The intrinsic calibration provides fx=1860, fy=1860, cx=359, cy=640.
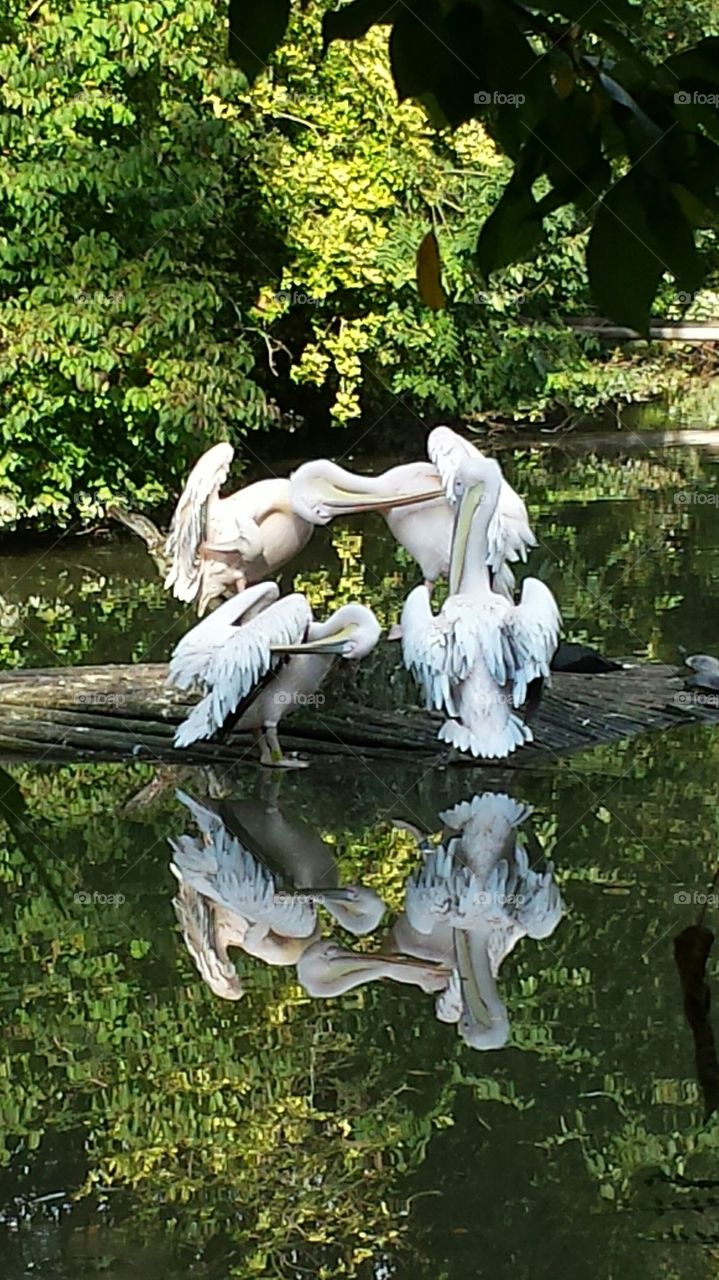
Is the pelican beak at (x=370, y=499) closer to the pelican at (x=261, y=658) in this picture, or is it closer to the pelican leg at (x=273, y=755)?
the pelican at (x=261, y=658)

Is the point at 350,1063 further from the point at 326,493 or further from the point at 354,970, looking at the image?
the point at 326,493

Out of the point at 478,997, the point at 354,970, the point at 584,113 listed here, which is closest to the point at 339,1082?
the point at 478,997

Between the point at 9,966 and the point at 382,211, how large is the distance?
1176 cm

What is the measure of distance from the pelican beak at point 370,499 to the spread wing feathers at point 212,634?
457mm

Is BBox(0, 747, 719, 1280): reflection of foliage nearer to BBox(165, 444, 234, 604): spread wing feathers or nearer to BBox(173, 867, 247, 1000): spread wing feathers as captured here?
BBox(173, 867, 247, 1000): spread wing feathers

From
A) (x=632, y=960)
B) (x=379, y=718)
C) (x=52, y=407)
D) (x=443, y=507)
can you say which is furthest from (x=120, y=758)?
(x=52, y=407)

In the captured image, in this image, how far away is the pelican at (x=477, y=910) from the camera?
14.3ft

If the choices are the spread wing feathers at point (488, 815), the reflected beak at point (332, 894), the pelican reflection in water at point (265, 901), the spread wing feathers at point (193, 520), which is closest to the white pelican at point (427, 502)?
the spread wing feathers at point (193, 520)

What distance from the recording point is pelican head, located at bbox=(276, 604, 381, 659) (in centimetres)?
674

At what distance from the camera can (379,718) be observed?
23.2 feet

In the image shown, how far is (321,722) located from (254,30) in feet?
19.3

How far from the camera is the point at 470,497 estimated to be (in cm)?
689

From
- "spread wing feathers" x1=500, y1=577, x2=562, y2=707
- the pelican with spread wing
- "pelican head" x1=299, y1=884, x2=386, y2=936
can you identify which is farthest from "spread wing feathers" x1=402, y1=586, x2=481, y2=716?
"pelican head" x1=299, y1=884, x2=386, y2=936

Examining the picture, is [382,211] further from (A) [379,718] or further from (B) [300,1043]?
(B) [300,1043]
